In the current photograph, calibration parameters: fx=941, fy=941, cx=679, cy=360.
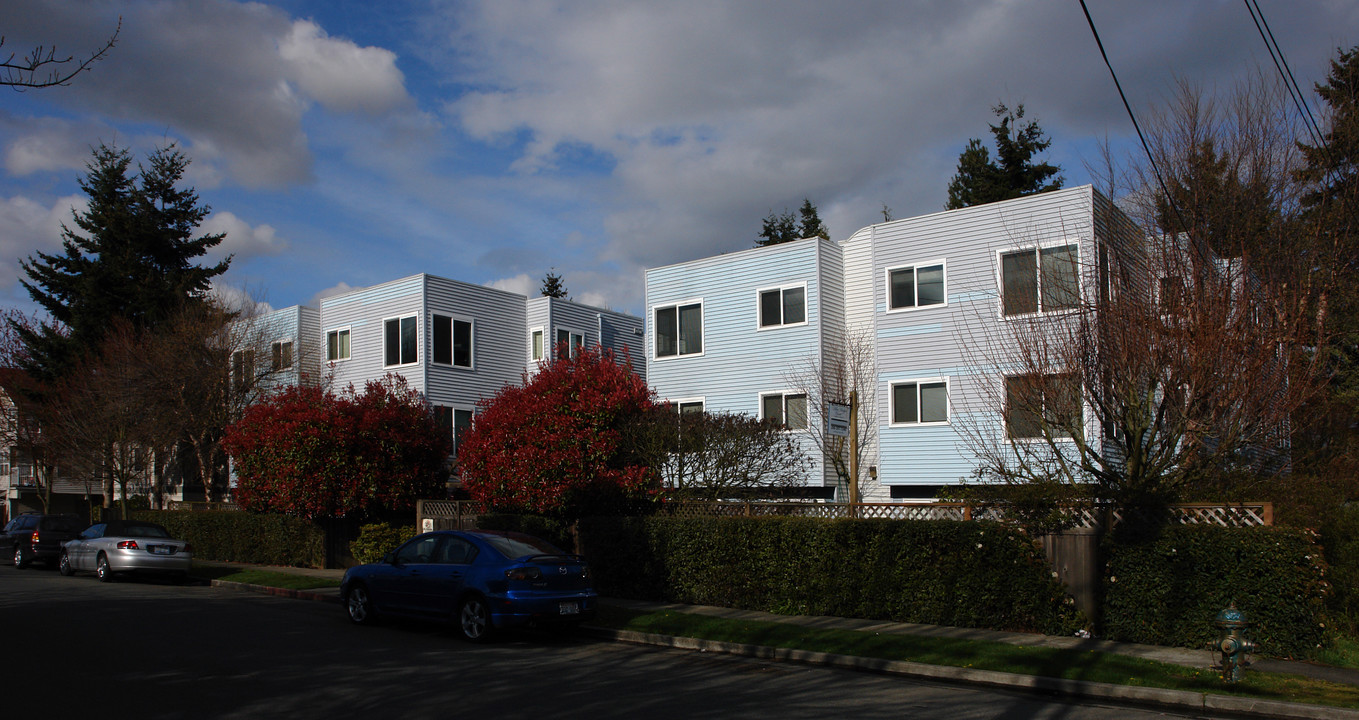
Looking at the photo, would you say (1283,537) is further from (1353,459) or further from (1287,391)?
(1353,459)

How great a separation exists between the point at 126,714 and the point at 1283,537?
1198cm

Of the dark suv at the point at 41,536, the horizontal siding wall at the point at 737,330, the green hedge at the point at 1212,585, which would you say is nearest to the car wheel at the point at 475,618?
the green hedge at the point at 1212,585

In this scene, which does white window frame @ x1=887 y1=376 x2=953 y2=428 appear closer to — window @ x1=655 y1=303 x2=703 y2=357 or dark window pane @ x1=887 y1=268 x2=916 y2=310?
dark window pane @ x1=887 y1=268 x2=916 y2=310

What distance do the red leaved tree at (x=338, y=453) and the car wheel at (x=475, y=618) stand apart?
10.1 m

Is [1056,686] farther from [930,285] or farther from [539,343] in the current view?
[539,343]

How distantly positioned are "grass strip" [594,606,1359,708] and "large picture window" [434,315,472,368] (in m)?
16.7

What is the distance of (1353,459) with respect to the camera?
15812mm

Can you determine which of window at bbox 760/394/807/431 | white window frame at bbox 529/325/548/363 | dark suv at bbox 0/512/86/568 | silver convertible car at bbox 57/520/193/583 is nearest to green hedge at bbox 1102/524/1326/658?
window at bbox 760/394/807/431

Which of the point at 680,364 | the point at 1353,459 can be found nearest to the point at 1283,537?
the point at 1353,459

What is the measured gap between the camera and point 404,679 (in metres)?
9.38

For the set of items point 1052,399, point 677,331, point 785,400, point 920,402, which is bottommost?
point 1052,399

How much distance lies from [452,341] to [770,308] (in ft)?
34.7

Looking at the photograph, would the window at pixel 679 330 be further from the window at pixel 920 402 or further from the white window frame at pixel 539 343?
the white window frame at pixel 539 343

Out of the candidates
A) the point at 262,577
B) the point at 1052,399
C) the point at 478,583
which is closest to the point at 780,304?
the point at 1052,399
